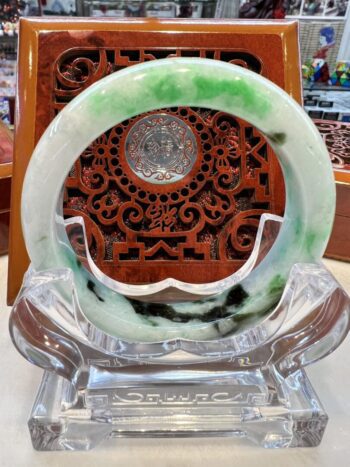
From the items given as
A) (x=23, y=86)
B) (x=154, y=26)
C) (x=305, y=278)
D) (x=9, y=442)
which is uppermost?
(x=154, y=26)

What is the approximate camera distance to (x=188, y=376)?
51cm

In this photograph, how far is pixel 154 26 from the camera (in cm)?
69

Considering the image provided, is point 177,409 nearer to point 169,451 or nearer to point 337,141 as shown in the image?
point 169,451

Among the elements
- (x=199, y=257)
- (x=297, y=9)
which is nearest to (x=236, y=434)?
(x=199, y=257)

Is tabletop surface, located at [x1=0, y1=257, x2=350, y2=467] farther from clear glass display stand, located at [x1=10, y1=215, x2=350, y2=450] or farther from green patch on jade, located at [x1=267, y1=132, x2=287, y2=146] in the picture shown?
green patch on jade, located at [x1=267, y1=132, x2=287, y2=146]

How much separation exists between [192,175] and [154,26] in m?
0.24

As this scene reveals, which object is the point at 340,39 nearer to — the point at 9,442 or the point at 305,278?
the point at 305,278

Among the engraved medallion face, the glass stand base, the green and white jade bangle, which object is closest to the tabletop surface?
the glass stand base

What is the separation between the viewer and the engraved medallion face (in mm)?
698

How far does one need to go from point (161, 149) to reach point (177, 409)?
0.39 meters

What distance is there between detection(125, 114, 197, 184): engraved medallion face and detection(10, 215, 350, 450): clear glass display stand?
11.3 inches

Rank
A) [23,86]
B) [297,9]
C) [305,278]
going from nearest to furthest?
[305,278]
[23,86]
[297,9]

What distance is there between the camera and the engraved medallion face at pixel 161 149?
698 millimetres

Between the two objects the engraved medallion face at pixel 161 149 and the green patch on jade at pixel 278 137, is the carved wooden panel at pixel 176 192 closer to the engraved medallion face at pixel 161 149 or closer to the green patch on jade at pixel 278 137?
the engraved medallion face at pixel 161 149
